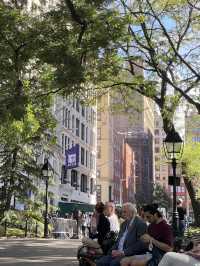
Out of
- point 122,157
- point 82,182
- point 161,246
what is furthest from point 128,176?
point 161,246

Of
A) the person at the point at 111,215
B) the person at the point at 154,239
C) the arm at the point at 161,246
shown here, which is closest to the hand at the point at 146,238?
the person at the point at 154,239

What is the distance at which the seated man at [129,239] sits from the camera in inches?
361

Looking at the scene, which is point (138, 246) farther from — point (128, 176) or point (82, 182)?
point (128, 176)

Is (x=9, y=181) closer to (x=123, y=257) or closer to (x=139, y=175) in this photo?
(x=123, y=257)

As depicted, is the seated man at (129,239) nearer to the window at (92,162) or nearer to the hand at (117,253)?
the hand at (117,253)

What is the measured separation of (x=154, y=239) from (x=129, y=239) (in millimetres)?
855

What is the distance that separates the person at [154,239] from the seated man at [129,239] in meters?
0.22

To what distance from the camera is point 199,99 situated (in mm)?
20609

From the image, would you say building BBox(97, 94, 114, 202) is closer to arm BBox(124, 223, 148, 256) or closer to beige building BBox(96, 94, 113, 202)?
beige building BBox(96, 94, 113, 202)

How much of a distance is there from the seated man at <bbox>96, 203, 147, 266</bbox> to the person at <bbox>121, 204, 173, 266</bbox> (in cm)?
22

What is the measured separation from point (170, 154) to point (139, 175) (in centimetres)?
14732

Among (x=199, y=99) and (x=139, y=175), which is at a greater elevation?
(x=139, y=175)

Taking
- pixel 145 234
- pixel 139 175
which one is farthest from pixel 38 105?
pixel 139 175

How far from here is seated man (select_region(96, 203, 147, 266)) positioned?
30.1ft
